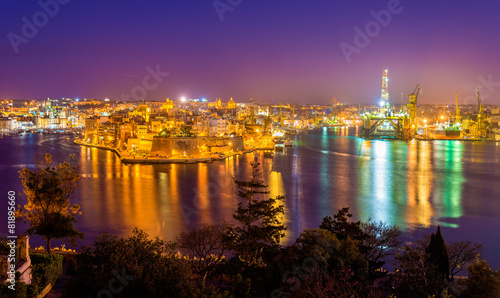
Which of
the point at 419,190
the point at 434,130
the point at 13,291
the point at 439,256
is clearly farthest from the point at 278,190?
the point at 434,130

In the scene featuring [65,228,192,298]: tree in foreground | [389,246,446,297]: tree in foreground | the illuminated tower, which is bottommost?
[389,246,446,297]: tree in foreground

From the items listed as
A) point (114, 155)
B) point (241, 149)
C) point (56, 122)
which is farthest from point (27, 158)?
point (56, 122)

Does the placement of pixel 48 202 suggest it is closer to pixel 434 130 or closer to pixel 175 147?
pixel 175 147

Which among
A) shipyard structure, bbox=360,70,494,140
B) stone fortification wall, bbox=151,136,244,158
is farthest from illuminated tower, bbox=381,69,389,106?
stone fortification wall, bbox=151,136,244,158

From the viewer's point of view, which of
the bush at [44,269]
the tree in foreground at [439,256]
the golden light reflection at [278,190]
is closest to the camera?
the bush at [44,269]

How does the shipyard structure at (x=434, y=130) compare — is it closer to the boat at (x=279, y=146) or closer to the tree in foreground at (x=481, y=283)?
the boat at (x=279, y=146)

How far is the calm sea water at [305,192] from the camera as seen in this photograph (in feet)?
17.3

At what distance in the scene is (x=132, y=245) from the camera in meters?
2.34

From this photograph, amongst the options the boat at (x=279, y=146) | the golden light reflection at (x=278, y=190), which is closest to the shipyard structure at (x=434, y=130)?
the boat at (x=279, y=146)

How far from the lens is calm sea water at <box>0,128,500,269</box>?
5270 millimetres

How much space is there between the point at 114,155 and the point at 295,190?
8095mm

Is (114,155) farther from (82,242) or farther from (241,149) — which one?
(82,242)

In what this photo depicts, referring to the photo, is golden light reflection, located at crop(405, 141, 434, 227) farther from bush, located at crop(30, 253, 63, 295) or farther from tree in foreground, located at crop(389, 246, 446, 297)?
bush, located at crop(30, 253, 63, 295)

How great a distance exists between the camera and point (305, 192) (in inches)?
296
